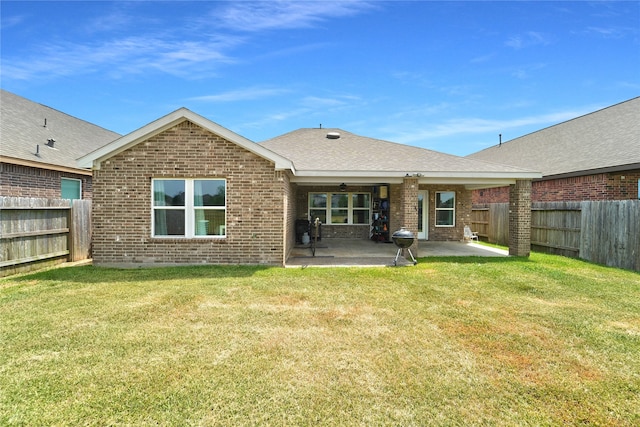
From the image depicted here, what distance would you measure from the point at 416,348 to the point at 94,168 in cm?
921

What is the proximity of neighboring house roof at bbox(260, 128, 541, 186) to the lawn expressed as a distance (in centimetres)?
411

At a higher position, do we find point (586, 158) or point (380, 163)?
point (586, 158)

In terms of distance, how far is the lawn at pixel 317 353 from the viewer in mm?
2918

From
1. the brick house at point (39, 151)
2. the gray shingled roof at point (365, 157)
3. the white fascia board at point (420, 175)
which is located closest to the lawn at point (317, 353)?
the white fascia board at point (420, 175)

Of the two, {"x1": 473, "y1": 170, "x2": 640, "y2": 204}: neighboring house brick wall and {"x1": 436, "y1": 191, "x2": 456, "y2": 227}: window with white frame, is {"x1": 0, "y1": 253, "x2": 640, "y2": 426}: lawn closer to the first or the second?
{"x1": 473, "y1": 170, "x2": 640, "y2": 204}: neighboring house brick wall

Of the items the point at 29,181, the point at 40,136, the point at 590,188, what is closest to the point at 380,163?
the point at 590,188

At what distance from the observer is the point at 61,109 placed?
17.8 meters

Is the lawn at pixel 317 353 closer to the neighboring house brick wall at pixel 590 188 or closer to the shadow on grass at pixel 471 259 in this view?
the shadow on grass at pixel 471 259

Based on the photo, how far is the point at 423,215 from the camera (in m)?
15.8

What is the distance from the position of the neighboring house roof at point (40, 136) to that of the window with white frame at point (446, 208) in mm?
13802

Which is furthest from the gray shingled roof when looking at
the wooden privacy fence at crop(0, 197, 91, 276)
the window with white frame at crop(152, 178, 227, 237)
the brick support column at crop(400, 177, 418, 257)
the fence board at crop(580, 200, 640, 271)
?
the wooden privacy fence at crop(0, 197, 91, 276)

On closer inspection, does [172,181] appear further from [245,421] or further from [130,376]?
[245,421]

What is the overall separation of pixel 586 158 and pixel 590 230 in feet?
17.3

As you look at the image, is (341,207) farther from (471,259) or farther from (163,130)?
(163,130)
